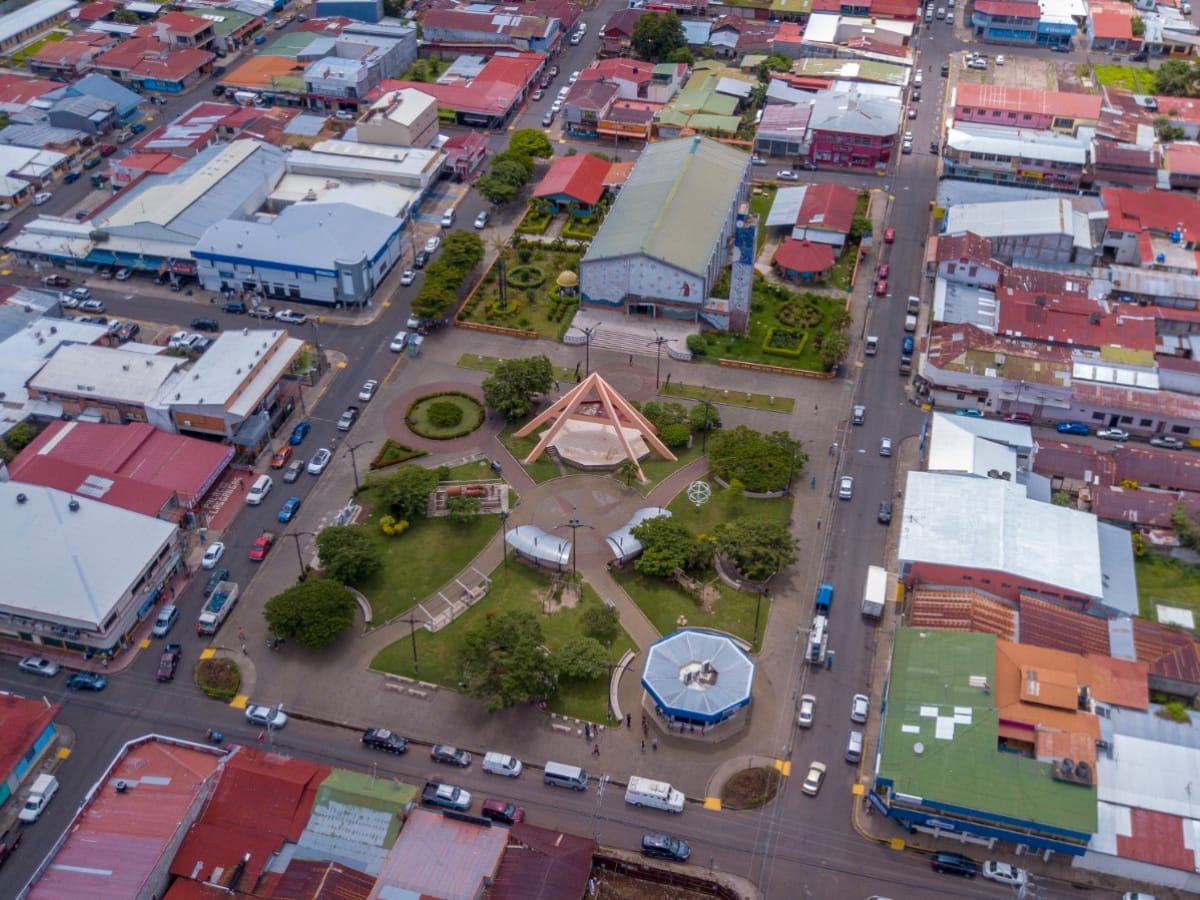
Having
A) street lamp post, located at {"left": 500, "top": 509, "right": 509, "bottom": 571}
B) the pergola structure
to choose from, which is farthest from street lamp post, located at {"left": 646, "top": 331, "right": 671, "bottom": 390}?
street lamp post, located at {"left": 500, "top": 509, "right": 509, "bottom": 571}

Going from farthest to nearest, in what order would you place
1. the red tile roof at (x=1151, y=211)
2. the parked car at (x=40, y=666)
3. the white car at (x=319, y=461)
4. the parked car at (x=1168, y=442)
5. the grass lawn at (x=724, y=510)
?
the red tile roof at (x=1151, y=211) → the parked car at (x=1168, y=442) → the white car at (x=319, y=461) → the grass lawn at (x=724, y=510) → the parked car at (x=40, y=666)

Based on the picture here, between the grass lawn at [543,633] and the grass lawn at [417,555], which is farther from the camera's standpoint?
the grass lawn at [417,555]

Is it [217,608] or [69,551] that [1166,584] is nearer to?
[217,608]

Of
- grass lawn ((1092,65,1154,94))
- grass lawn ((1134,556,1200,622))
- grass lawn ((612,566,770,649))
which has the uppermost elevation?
grass lawn ((1092,65,1154,94))

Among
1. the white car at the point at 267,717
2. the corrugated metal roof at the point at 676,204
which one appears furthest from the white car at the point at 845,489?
the white car at the point at 267,717

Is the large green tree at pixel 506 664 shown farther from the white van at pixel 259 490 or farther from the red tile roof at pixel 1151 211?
the red tile roof at pixel 1151 211

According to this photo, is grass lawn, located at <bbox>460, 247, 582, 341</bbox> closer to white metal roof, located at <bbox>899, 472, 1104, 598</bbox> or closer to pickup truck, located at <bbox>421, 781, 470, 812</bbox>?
white metal roof, located at <bbox>899, 472, 1104, 598</bbox>
